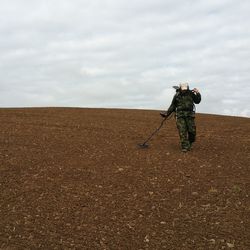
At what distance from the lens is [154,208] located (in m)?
9.40

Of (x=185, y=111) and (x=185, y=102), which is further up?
(x=185, y=102)

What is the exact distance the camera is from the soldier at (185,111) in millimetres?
13727

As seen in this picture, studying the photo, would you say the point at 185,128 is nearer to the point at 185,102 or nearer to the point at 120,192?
the point at 185,102

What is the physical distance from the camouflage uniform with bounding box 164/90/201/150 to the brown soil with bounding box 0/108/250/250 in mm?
484

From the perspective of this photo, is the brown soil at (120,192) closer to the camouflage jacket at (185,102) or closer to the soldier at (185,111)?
the soldier at (185,111)

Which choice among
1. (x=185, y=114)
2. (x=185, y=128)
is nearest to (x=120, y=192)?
(x=185, y=128)

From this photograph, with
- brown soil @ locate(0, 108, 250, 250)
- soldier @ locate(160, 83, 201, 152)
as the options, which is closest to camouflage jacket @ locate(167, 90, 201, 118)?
soldier @ locate(160, 83, 201, 152)

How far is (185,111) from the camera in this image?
1376 cm

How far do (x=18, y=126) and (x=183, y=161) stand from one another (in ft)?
24.5

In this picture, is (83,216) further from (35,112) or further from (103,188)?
(35,112)

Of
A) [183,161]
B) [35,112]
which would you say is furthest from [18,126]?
[183,161]

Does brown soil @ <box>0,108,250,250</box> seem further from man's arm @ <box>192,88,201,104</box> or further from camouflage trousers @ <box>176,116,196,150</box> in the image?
man's arm @ <box>192,88,201,104</box>

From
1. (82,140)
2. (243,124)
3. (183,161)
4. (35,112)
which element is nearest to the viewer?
(183,161)

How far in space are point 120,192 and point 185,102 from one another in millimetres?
4585
